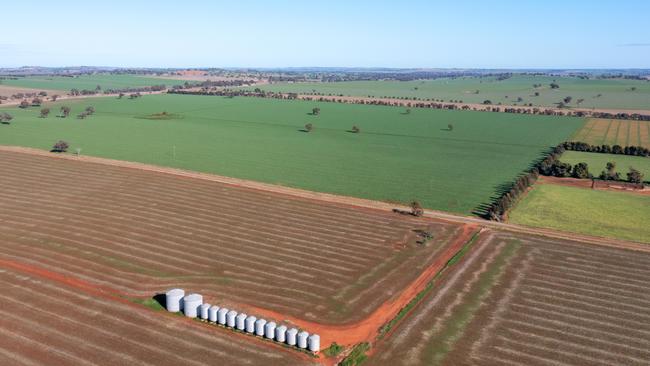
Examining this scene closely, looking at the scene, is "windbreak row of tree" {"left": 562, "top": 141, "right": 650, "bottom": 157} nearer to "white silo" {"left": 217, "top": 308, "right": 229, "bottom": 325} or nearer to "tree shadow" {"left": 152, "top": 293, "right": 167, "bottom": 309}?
"white silo" {"left": 217, "top": 308, "right": 229, "bottom": 325}

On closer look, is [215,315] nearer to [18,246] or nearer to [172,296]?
[172,296]

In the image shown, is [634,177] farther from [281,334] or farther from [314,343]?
[281,334]

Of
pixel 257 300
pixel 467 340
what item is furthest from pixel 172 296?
pixel 467 340

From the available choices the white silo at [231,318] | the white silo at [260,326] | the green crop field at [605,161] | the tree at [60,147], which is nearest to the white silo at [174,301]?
the white silo at [231,318]

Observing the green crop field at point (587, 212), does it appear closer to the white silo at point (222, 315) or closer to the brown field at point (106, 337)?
the white silo at point (222, 315)

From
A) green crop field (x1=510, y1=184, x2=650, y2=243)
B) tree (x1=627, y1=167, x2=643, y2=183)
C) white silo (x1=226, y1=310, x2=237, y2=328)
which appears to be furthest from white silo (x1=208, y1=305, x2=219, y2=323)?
tree (x1=627, y1=167, x2=643, y2=183)

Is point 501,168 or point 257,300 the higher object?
point 501,168
